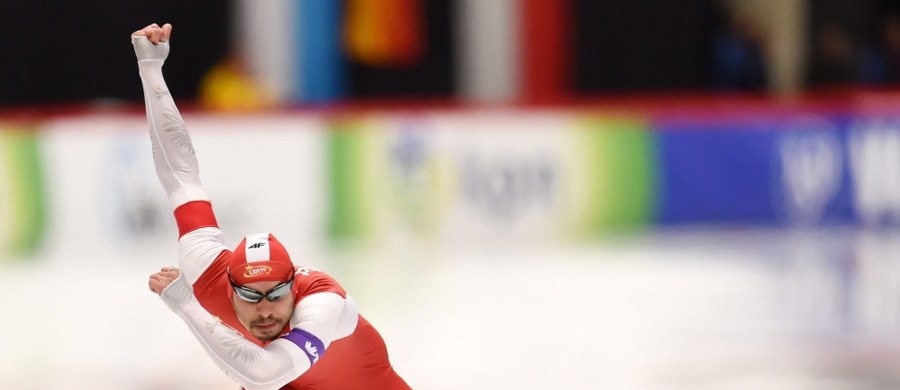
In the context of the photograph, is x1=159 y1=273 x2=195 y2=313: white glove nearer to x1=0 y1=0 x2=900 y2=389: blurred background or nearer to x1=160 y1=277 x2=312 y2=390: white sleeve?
x1=160 y1=277 x2=312 y2=390: white sleeve

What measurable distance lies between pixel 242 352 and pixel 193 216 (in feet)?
2.28

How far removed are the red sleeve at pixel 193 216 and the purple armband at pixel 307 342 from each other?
621mm

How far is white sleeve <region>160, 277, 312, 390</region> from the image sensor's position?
3311mm

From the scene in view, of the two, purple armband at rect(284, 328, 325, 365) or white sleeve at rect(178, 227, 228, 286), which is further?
white sleeve at rect(178, 227, 228, 286)

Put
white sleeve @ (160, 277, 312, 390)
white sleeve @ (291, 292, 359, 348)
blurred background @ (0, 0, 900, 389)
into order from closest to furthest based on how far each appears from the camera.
→ white sleeve @ (160, 277, 312, 390) < white sleeve @ (291, 292, 359, 348) < blurred background @ (0, 0, 900, 389)

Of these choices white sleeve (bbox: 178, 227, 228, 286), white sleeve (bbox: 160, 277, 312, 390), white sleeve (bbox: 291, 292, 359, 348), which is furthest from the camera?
white sleeve (bbox: 178, 227, 228, 286)

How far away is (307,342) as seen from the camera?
11.1ft

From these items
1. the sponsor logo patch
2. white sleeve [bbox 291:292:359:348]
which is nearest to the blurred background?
white sleeve [bbox 291:292:359:348]

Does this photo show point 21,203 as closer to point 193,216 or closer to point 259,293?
point 193,216

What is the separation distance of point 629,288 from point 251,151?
3.28m

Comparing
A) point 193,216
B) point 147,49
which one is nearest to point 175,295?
point 193,216

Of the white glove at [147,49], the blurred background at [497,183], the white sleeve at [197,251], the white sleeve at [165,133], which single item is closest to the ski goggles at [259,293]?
the white sleeve at [197,251]

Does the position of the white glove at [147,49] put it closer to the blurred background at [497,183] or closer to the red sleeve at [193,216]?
the red sleeve at [193,216]

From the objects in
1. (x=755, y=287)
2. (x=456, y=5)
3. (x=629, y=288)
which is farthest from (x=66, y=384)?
(x=456, y=5)
